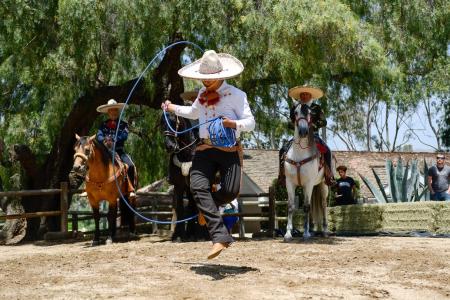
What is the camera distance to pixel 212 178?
24.1 ft

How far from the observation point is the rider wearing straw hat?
7090 mm

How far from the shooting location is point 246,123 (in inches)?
283

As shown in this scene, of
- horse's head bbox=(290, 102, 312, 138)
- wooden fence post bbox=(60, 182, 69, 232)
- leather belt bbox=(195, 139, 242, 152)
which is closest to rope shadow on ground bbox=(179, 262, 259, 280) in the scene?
leather belt bbox=(195, 139, 242, 152)

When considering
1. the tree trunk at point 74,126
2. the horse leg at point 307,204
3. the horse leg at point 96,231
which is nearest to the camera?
the horse leg at point 96,231

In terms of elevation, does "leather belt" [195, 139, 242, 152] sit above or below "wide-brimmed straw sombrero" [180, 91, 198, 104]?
below

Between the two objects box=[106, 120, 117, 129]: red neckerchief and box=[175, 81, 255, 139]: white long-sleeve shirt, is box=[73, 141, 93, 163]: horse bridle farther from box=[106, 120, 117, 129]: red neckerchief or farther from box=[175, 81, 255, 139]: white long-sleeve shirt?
box=[175, 81, 255, 139]: white long-sleeve shirt

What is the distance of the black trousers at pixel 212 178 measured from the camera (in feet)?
23.2

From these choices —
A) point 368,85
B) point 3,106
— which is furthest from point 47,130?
point 368,85

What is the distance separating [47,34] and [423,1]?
26.1 ft

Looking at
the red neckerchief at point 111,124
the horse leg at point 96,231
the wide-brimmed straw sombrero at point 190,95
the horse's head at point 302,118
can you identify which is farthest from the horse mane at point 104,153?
the horse's head at point 302,118

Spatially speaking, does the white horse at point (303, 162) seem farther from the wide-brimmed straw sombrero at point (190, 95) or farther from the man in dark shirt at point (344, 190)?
the man in dark shirt at point (344, 190)

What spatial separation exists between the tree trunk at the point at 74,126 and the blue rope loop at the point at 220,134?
689 cm

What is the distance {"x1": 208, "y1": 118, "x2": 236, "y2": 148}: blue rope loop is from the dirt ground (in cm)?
133

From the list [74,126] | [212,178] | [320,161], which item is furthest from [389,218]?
[212,178]
